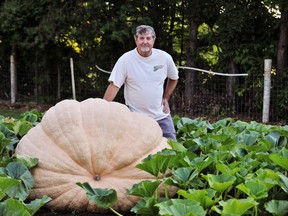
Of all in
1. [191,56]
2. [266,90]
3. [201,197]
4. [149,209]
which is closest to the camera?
[201,197]

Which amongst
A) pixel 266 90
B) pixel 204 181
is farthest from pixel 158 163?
pixel 266 90

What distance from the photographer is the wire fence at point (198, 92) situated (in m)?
12.4

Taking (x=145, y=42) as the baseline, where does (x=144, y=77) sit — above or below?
below

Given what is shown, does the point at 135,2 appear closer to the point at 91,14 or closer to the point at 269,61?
the point at 91,14

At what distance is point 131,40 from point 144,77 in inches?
379

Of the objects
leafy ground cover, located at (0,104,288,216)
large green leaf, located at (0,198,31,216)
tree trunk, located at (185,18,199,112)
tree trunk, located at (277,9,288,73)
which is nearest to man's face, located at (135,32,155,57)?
leafy ground cover, located at (0,104,288,216)

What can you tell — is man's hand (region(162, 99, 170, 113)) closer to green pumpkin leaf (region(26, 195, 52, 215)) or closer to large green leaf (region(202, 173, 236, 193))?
large green leaf (region(202, 173, 236, 193))

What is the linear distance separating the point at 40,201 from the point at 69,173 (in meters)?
0.76

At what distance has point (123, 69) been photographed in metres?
4.70

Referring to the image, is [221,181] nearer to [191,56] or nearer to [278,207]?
[278,207]

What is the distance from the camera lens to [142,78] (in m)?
4.73

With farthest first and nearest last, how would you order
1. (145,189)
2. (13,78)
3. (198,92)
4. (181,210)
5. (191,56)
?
(13,78) < (191,56) < (198,92) < (145,189) < (181,210)

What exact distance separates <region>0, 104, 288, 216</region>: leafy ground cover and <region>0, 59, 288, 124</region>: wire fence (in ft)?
28.0

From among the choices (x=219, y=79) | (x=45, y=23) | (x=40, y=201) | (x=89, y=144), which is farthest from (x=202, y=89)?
(x=40, y=201)
